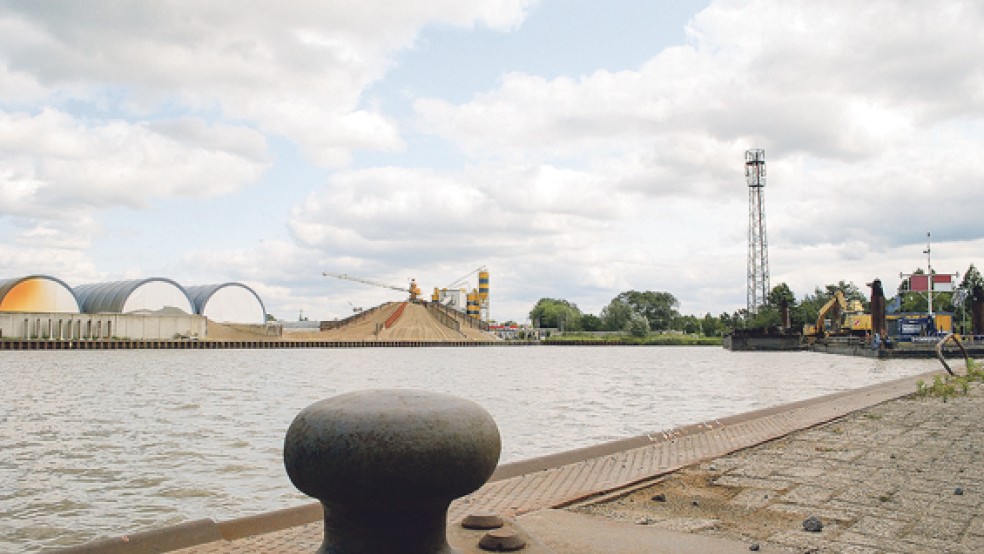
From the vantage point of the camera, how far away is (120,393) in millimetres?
22547

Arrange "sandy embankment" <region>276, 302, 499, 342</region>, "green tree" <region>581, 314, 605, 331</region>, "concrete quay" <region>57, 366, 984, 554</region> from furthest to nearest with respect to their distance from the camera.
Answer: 1. "green tree" <region>581, 314, 605, 331</region>
2. "sandy embankment" <region>276, 302, 499, 342</region>
3. "concrete quay" <region>57, 366, 984, 554</region>

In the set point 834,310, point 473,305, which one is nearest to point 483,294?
point 473,305

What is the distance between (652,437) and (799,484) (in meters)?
2.80

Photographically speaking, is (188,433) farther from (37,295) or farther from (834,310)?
(834,310)

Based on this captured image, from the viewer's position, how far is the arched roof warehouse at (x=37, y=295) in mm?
73500

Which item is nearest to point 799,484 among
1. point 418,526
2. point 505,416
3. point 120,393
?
point 418,526

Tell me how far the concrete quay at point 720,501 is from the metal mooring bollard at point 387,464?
0.53 feet

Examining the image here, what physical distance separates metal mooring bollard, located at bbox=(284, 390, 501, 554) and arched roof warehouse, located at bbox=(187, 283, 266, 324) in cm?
9701

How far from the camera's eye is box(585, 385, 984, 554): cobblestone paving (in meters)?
4.60

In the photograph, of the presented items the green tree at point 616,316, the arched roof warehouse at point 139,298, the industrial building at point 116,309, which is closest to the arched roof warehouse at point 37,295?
the industrial building at point 116,309

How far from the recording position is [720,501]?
18.2ft

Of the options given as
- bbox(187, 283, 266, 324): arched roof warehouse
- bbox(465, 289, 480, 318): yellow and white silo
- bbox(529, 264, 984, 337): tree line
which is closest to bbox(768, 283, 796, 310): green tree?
bbox(529, 264, 984, 337): tree line

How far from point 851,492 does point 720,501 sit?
1.16m

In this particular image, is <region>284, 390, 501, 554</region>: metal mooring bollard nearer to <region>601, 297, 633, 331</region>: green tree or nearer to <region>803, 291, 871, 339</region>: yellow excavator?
<region>803, 291, 871, 339</region>: yellow excavator
